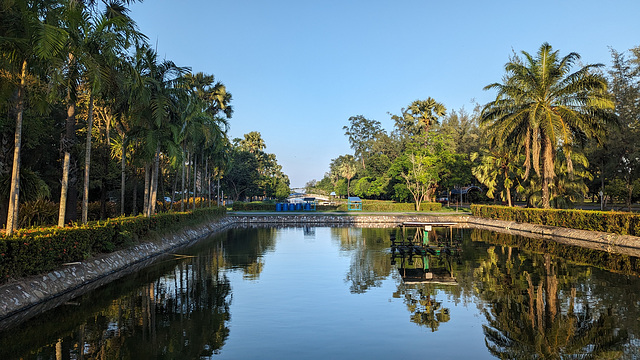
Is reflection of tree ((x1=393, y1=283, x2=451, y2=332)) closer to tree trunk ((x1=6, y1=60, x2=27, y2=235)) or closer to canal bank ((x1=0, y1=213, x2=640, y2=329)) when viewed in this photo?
canal bank ((x1=0, y1=213, x2=640, y2=329))

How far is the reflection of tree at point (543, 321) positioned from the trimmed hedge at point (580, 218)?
11.8m

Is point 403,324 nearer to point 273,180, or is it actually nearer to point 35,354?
point 35,354

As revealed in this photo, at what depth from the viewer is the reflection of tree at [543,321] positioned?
8414 millimetres

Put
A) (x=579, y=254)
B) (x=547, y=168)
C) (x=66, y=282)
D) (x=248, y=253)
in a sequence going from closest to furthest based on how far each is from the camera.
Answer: (x=66, y=282) < (x=579, y=254) < (x=248, y=253) < (x=547, y=168)

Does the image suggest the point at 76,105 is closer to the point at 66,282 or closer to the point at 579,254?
the point at 66,282

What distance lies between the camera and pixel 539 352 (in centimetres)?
825

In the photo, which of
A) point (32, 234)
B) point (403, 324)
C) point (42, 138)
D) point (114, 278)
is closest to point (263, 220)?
point (42, 138)

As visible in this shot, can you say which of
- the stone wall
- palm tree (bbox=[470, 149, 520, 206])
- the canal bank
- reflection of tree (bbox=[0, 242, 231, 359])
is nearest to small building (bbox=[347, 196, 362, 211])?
the canal bank

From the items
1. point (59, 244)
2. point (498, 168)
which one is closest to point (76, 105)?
point (59, 244)

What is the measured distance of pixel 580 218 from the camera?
2895 cm

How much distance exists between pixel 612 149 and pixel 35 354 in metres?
54.6

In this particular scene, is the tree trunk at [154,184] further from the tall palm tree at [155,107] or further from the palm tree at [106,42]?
the palm tree at [106,42]

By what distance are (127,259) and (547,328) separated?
55.4ft

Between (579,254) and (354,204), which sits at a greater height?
(354,204)
